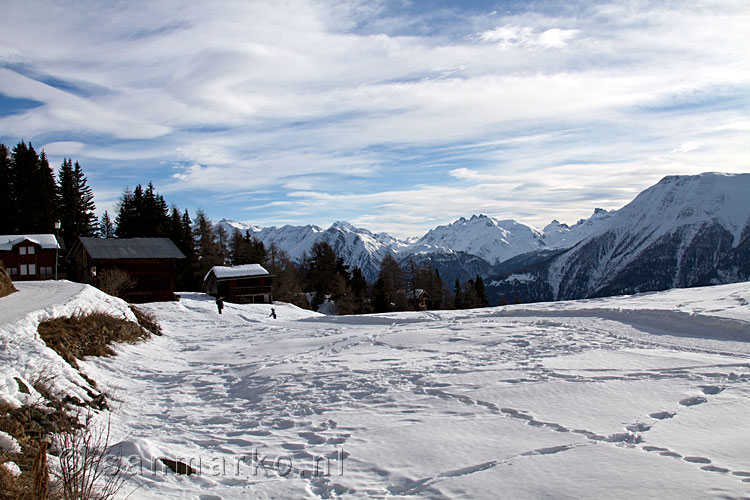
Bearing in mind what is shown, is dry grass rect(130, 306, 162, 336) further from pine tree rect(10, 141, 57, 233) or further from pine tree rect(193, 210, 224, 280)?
pine tree rect(193, 210, 224, 280)

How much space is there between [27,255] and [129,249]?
7181 mm

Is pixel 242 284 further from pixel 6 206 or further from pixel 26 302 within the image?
pixel 26 302

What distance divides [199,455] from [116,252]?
39516 millimetres

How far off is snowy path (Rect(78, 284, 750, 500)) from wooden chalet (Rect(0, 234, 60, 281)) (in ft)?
98.9

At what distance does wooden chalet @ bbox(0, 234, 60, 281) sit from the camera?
3888 centimetres

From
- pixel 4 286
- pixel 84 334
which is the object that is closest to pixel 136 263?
pixel 4 286

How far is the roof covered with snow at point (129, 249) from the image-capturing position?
135ft

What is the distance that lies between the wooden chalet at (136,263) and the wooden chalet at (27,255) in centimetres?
248

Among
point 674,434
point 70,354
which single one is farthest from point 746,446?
point 70,354

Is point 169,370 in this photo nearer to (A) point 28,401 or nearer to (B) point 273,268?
(A) point 28,401

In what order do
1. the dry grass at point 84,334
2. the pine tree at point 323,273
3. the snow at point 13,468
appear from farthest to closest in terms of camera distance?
1. the pine tree at point 323,273
2. the dry grass at point 84,334
3. the snow at point 13,468

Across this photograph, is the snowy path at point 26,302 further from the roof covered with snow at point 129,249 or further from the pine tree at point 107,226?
the pine tree at point 107,226

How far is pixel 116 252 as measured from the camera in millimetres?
41781

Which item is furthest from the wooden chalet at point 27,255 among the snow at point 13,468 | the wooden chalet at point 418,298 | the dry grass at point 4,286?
the wooden chalet at point 418,298
